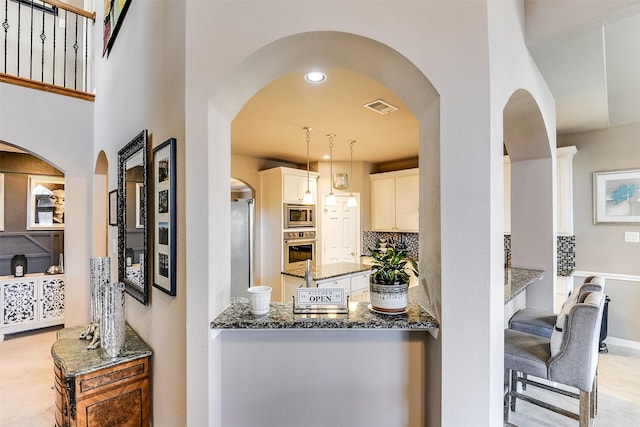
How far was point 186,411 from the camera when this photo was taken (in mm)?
1488

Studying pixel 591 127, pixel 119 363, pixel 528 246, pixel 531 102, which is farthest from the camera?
pixel 591 127

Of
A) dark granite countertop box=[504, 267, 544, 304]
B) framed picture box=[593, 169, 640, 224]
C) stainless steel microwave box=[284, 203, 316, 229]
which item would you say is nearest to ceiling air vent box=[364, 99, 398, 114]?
dark granite countertop box=[504, 267, 544, 304]

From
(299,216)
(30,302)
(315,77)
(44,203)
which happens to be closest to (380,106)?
(315,77)

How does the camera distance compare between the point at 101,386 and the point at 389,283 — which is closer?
the point at 389,283

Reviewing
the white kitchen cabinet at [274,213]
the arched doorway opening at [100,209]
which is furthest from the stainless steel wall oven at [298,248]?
the arched doorway opening at [100,209]

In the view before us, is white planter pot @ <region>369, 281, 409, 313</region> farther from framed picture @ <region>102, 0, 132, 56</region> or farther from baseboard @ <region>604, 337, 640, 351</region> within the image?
baseboard @ <region>604, 337, 640, 351</region>

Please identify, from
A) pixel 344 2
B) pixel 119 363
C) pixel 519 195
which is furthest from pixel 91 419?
pixel 519 195

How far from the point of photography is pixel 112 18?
270 cm

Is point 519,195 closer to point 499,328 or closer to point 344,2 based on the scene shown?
point 499,328

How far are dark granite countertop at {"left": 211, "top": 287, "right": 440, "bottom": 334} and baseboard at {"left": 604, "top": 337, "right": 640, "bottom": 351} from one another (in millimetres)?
3707

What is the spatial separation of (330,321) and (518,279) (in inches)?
72.3

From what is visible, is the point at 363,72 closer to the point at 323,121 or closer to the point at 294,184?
the point at 323,121

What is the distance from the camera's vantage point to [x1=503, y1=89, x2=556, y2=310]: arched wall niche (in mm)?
2624

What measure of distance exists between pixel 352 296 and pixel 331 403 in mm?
2411
